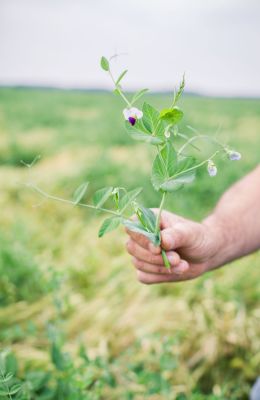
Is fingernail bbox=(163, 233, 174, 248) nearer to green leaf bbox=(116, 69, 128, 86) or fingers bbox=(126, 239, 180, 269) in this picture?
fingers bbox=(126, 239, 180, 269)

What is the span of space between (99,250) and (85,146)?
249cm

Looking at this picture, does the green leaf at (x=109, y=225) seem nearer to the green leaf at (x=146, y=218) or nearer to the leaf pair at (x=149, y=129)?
the green leaf at (x=146, y=218)

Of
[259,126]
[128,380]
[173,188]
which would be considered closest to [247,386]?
[128,380]

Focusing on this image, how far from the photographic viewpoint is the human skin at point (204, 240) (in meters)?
0.94

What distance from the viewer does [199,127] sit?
18.9 ft

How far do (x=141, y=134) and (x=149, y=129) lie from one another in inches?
0.6

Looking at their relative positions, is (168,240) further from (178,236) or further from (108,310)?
(108,310)

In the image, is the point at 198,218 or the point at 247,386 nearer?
the point at 247,386

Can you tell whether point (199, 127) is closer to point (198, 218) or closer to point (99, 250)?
point (198, 218)

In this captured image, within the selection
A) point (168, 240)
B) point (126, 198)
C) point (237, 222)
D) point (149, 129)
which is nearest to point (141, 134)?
point (149, 129)

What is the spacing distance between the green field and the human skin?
0.70 feet

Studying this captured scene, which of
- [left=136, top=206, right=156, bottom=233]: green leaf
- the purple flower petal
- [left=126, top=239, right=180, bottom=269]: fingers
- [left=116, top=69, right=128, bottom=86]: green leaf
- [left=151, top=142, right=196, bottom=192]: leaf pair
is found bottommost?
[left=126, top=239, right=180, bottom=269]: fingers

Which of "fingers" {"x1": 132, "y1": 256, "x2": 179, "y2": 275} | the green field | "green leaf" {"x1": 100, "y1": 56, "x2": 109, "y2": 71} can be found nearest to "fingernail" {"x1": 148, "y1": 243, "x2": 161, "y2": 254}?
"fingers" {"x1": 132, "y1": 256, "x2": 179, "y2": 275}

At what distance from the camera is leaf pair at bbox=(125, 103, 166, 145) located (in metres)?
0.71
